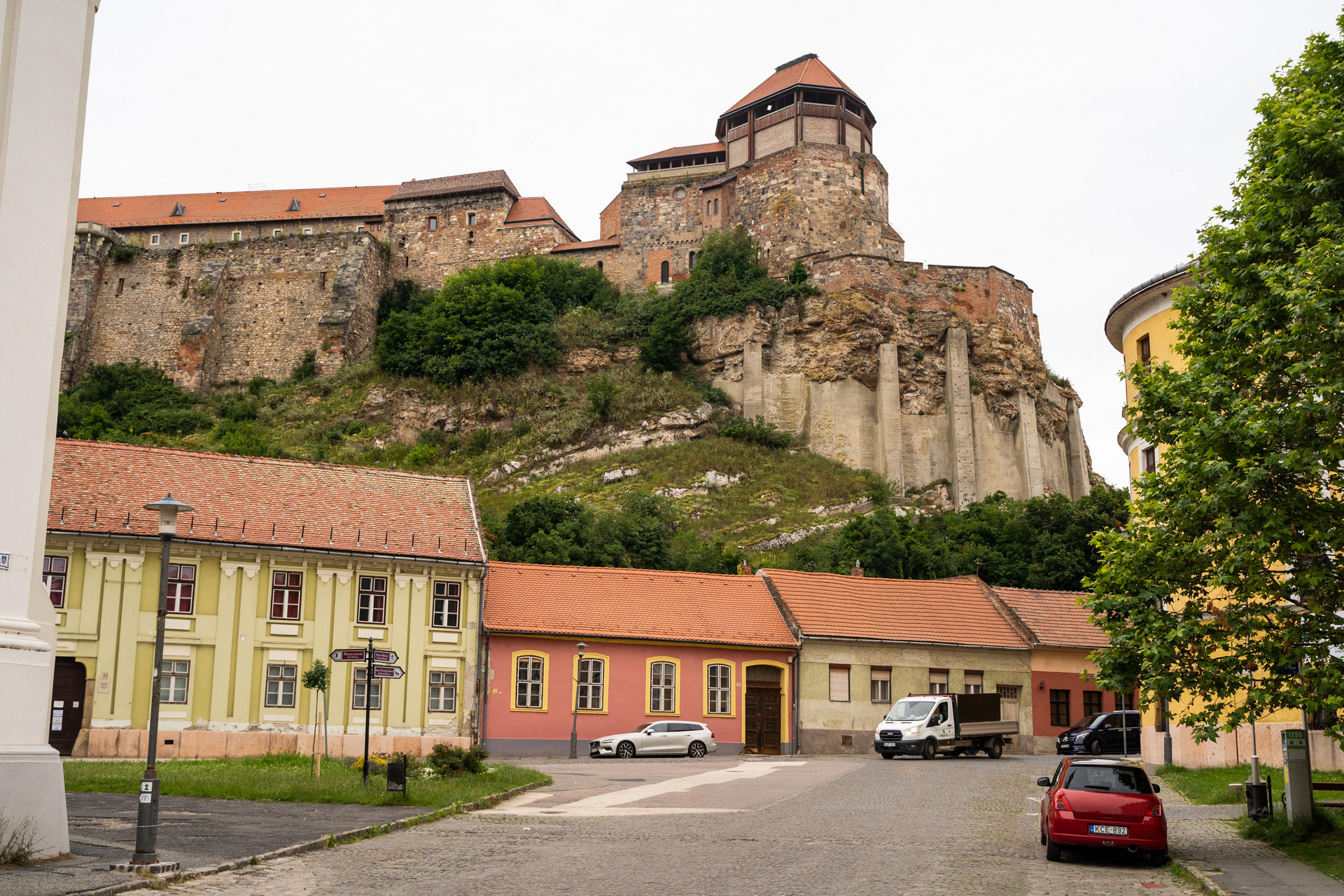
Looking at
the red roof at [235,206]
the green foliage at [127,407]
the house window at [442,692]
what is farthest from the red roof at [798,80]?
the house window at [442,692]

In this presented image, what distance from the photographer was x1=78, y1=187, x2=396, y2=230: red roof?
90.1 m

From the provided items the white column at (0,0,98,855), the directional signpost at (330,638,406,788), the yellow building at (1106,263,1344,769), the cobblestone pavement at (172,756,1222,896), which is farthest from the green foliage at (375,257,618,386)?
the white column at (0,0,98,855)

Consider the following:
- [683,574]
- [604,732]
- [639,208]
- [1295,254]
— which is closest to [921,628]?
[683,574]

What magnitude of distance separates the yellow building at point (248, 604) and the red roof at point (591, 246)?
49291mm

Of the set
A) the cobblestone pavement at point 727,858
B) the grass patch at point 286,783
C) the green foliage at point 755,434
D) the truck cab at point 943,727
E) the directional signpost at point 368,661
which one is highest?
the green foliage at point 755,434

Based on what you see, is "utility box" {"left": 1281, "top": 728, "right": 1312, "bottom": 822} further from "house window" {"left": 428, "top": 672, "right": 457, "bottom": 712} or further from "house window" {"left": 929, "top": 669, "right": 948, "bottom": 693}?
"house window" {"left": 929, "top": 669, "right": 948, "bottom": 693}

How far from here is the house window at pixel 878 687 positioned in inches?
1592

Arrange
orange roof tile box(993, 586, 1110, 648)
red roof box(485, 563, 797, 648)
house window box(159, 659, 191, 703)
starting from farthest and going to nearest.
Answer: orange roof tile box(993, 586, 1110, 648) < red roof box(485, 563, 797, 648) < house window box(159, 659, 191, 703)

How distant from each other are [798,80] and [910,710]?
185 ft

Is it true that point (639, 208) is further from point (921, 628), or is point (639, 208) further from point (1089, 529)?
point (921, 628)

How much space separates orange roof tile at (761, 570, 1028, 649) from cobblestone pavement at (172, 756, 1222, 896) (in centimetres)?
1887

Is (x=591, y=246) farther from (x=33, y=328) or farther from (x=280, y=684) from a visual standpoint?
(x=33, y=328)

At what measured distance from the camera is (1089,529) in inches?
2165

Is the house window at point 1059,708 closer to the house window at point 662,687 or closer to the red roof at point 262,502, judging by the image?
the house window at point 662,687
